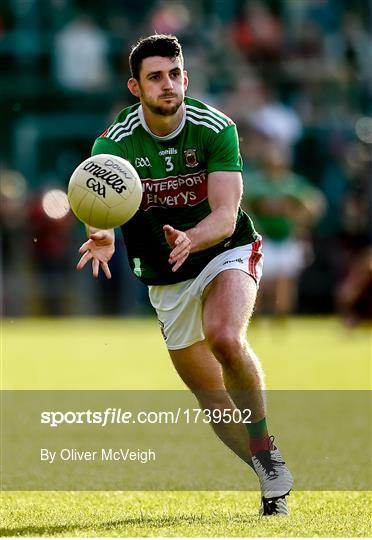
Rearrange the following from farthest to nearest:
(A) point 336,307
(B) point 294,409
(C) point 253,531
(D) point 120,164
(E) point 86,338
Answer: (A) point 336,307
(E) point 86,338
(B) point 294,409
(D) point 120,164
(C) point 253,531

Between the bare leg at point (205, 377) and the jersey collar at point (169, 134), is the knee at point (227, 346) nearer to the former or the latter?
the bare leg at point (205, 377)

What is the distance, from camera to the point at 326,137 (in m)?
22.2

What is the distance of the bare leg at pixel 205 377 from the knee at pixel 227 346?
49 centimetres

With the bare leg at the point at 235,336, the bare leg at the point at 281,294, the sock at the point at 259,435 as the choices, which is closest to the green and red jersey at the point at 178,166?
the bare leg at the point at 235,336

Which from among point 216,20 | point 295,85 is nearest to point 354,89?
point 295,85

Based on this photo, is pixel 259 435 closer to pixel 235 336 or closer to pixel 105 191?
pixel 235 336

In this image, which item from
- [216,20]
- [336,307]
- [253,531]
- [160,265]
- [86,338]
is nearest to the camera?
[253,531]

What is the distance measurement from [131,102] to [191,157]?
46.7 ft

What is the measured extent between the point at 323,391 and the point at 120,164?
6.10 metres

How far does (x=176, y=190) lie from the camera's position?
6.84 metres

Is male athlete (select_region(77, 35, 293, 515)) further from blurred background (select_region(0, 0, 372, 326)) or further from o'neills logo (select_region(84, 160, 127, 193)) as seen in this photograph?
blurred background (select_region(0, 0, 372, 326))

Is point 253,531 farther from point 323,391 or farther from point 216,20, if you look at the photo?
point 216,20

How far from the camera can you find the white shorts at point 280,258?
60.4 ft

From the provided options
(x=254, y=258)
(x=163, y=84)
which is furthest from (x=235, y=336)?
(x=163, y=84)
